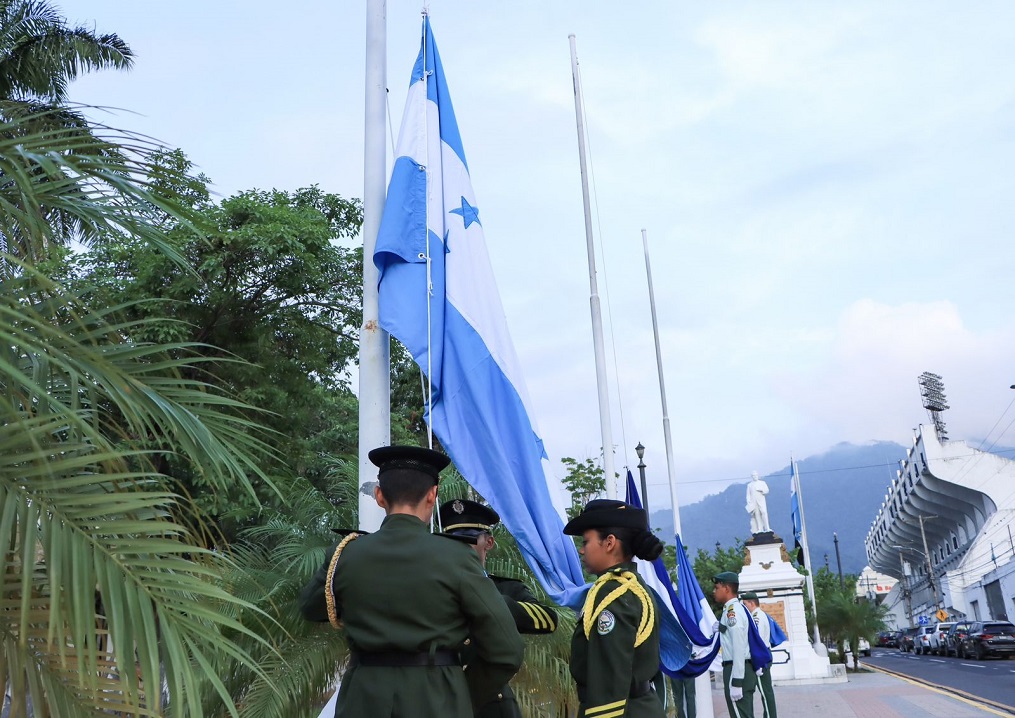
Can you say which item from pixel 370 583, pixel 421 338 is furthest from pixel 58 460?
pixel 421 338

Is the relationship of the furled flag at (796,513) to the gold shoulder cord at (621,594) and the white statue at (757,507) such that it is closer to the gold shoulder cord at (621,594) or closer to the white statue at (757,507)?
the white statue at (757,507)

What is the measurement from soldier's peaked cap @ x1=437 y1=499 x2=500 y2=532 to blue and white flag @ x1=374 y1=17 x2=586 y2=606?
0.84 ft

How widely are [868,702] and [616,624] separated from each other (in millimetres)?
14163

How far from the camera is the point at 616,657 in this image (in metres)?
3.85

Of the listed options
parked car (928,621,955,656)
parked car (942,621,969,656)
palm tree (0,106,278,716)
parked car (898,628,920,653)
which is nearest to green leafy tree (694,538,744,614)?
parked car (942,621,969,656)

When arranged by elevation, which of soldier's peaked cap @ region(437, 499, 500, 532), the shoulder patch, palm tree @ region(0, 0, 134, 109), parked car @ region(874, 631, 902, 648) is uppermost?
palm tree @ region(0, 0, 134, 109)

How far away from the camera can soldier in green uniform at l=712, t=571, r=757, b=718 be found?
9258mm

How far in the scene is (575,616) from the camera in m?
7.66

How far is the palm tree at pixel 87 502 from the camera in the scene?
2561 millimetres

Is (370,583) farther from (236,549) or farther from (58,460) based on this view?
(236,549)

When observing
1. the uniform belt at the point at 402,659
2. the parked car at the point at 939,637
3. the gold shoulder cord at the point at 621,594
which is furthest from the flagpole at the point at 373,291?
the parked car at the point at 939,637

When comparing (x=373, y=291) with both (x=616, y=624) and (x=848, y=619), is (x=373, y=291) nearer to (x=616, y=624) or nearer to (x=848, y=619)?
(x=616, y=624)

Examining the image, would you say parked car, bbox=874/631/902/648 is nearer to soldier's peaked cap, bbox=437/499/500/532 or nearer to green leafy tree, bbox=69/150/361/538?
green leafy tree, bbox=69/150/361/538

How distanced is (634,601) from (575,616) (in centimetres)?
381
